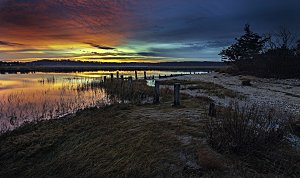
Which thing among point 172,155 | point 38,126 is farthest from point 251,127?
point 38,126

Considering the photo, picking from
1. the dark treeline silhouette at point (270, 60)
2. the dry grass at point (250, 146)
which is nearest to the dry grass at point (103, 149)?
the dry grass at point (250, 146)

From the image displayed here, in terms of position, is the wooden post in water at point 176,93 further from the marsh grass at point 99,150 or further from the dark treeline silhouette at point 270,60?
the dark treeline silhouette at point 270,60

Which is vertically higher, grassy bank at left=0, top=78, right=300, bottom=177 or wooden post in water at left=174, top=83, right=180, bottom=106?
wooden post in water at left=174, top=83, right=180, bottom=106

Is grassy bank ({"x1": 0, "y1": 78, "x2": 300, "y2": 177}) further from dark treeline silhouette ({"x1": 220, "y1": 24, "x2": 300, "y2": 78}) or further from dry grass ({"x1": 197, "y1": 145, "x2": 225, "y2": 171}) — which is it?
dark treeline silhouette ({"x1": 220, "y1": 24, "x2": 300, "y2": 78})

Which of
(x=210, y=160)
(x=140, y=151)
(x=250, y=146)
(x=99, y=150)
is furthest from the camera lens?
(x=99, y=150)

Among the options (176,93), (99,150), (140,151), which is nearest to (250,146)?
(140,151)

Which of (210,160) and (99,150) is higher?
(210,160)

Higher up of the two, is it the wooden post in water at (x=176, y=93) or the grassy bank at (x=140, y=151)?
the wooden post in water at (x=176, y=93)

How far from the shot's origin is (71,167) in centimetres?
761

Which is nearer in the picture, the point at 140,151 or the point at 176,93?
the point at 140,151

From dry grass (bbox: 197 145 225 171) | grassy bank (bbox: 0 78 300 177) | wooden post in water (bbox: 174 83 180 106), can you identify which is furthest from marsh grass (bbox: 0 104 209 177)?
wooden post in water (bbox: 174 83 180 106)

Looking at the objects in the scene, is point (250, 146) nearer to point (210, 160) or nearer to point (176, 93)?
point (210, 160)

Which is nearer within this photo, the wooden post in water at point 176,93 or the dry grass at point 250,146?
the dry grass at point 250,146

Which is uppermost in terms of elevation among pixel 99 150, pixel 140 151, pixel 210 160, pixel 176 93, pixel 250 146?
pixel 176 93
